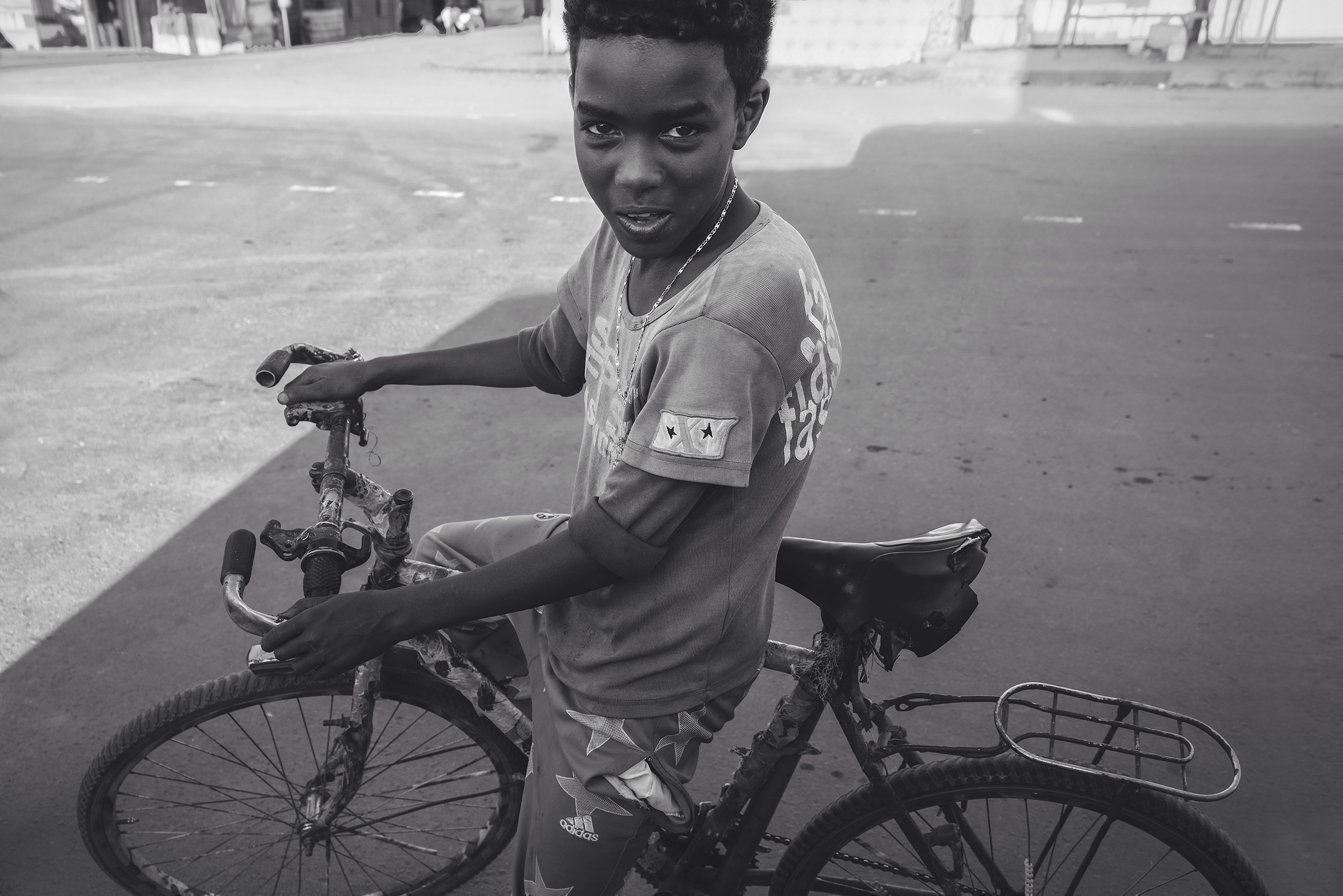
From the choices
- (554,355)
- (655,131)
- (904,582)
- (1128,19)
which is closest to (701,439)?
(655,131)

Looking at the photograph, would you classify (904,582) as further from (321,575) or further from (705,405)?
(321,575)

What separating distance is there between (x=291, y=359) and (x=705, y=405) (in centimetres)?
94

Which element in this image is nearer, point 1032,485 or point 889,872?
point 889,872

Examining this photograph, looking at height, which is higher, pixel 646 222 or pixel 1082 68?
pixel 646 222

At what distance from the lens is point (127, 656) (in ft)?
10.5

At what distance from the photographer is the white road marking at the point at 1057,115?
11953mm

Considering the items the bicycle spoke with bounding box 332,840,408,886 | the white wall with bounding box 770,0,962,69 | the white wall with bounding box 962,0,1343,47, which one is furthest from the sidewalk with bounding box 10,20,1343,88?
the bicycle spoke with bounding box 332,840,408,886

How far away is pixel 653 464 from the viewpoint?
1309 mm

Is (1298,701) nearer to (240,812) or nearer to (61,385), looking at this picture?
(240,812)

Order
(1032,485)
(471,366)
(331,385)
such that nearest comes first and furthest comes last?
(331,385), (471,366), (1032,485)

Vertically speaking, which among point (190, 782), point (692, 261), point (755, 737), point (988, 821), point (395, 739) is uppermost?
point (692, 261)

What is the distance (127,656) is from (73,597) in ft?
1.51

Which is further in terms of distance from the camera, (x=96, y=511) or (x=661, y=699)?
(x=96, y=511)

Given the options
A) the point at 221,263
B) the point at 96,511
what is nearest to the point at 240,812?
the point at 96,511
